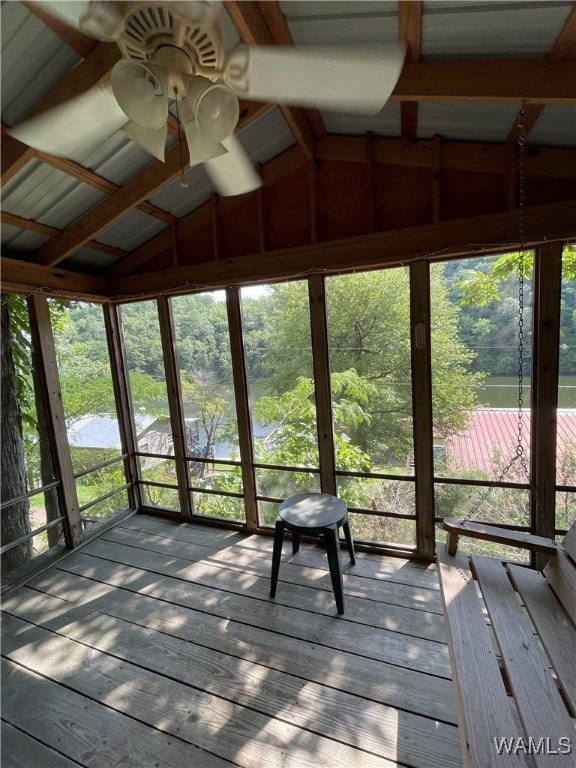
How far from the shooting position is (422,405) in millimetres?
2629

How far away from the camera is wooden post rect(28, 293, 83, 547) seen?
3020 millimetres

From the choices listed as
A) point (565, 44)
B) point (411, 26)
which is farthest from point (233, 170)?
point (565, 44)

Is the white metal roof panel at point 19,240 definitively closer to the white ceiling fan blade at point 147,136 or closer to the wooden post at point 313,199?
the white ceiling fan blade at point 147,136

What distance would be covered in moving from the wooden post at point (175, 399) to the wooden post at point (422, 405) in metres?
2.34

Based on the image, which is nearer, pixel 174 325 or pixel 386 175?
pixel 386 175

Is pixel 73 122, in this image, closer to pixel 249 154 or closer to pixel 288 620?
pixel 249 154

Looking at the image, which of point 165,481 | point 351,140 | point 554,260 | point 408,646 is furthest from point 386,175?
point 165,481

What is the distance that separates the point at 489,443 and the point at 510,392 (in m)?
0.42

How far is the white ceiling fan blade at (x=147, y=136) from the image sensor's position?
1.18m

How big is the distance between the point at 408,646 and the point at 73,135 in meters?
3.01

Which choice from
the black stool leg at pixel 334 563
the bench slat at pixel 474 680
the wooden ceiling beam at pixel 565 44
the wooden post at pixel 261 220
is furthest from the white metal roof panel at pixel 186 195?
the bench slat at pixel 474 680

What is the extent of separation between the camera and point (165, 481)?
12.5ft

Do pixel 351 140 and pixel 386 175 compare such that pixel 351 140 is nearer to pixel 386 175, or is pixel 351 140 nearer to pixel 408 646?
pixel 386 175

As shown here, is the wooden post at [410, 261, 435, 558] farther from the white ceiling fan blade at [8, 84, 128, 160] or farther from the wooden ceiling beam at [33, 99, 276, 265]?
the white ceiling fan blade at [8, 84, 128, 160]
